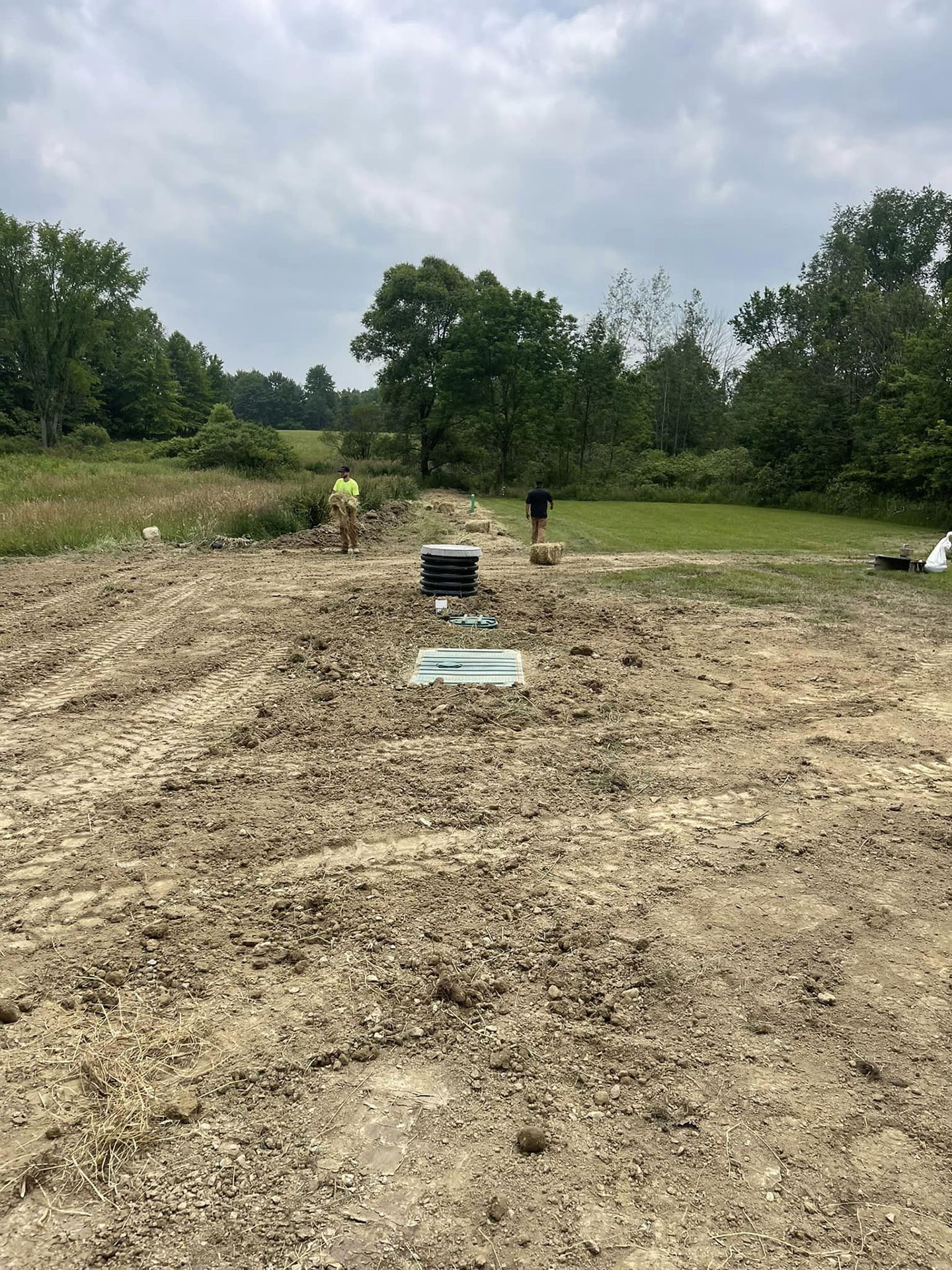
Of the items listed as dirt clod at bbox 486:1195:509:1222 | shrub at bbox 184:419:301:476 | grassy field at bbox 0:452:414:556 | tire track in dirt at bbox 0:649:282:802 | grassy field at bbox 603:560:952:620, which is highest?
shrub at bbox 184:419:301:476

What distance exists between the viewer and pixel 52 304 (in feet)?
150

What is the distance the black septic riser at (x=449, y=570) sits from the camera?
9.84 meters

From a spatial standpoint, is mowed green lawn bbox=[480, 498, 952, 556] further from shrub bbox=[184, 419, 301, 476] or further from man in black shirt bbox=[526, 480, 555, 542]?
shrub bbox=[184, 419, 301, 476]

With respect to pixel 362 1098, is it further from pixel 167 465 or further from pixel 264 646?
pixel 167 465

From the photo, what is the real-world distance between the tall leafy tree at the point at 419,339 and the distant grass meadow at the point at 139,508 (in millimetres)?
16729

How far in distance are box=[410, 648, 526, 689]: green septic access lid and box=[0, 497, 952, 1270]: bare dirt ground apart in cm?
37

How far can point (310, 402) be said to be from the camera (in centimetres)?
11344

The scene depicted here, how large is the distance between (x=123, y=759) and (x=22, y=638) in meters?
4.16

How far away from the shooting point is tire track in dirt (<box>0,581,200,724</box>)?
5953mm

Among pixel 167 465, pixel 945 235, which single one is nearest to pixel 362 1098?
pixel 167 465

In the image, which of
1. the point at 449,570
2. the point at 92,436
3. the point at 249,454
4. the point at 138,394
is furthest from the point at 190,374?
the point at 449,570

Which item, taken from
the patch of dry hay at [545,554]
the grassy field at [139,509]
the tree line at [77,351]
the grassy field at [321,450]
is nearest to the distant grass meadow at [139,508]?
the grassy field at [139,509]

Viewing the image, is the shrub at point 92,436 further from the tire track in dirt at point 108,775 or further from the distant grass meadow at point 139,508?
the tire track in dirt at point 108,775

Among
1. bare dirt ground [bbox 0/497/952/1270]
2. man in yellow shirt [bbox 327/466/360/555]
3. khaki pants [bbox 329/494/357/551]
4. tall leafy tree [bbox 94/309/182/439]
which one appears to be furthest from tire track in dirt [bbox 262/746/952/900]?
tall leafy tree [bbox 94/309/182/439]
